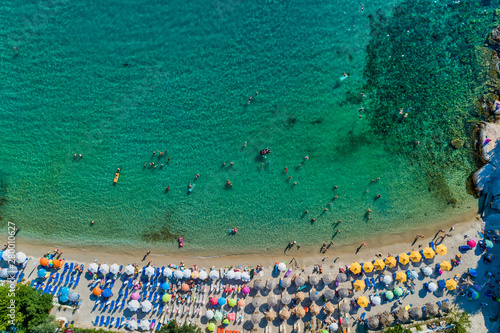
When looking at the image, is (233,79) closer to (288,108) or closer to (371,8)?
(288,108)

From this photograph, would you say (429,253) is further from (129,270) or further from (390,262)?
(129,270)

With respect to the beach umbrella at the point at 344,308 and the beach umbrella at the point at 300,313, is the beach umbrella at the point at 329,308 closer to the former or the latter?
the beach umbrella at the point at 344,308

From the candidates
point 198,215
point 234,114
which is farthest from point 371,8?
point 198,215

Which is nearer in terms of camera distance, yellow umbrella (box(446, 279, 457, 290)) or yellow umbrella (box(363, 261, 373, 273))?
yellow umbrella (box(446, 279, 457, 290))

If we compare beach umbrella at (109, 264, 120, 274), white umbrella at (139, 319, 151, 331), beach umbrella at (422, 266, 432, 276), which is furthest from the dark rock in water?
beach umbrella at (109, 264, 120, 274)

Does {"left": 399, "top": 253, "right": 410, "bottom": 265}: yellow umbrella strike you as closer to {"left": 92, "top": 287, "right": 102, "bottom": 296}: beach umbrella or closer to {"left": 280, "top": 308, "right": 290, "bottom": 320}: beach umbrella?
{"left": 280, "top": 308, "right": 290, "bottom": 320}: beach umbrella

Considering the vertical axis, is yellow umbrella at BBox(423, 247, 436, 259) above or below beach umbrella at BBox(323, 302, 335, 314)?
above

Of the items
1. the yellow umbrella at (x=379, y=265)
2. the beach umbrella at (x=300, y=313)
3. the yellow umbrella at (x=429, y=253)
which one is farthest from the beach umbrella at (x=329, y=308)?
the yellow umbrella at (x=429, y=253)
